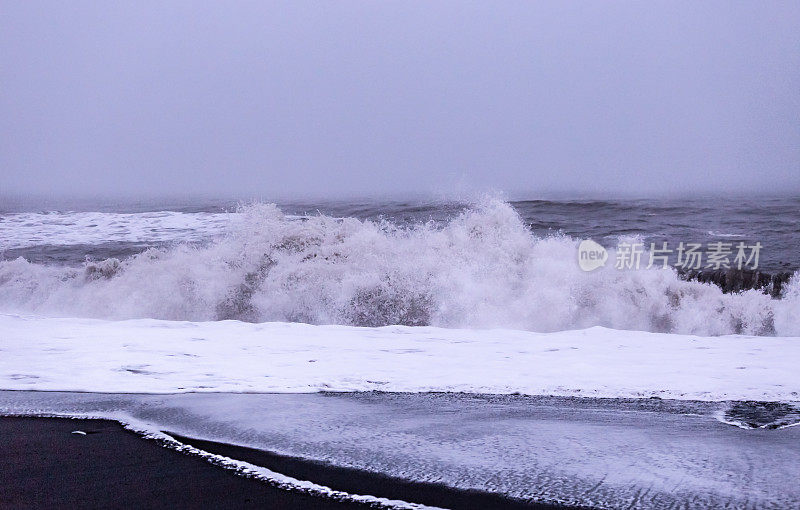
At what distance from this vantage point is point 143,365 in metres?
4.39

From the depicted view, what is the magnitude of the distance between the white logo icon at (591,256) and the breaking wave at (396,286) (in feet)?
0.53

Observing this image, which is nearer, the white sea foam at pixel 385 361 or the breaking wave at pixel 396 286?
the white sea foam at pixel 385 361

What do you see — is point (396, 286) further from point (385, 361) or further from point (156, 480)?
point (156, 480)

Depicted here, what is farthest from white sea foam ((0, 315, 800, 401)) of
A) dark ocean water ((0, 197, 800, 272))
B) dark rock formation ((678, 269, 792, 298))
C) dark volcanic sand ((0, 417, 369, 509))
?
dark ocean water ((0, 197, 800, 272))

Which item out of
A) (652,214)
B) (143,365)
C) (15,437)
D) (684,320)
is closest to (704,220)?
(652,214)

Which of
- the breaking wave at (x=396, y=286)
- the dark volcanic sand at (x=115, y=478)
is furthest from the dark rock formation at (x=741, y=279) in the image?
the dark volcanic sand at (x=115, y=478)

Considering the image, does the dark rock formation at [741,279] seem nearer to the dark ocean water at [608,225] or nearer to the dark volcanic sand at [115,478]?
the dark ocean water at [608,225]

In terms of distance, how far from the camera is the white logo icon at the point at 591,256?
888 centimetres

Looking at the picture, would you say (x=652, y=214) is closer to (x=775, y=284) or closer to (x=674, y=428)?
(x=775, y=284)

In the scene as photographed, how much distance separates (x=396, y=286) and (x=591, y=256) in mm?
3257

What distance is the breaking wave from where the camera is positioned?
7.52 m

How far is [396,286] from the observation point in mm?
7938

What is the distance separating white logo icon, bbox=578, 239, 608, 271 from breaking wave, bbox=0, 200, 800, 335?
0.16m

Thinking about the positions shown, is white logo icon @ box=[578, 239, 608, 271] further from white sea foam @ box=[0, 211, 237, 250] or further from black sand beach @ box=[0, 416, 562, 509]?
white sea foam @ box=[0, 211, 237, 250]
